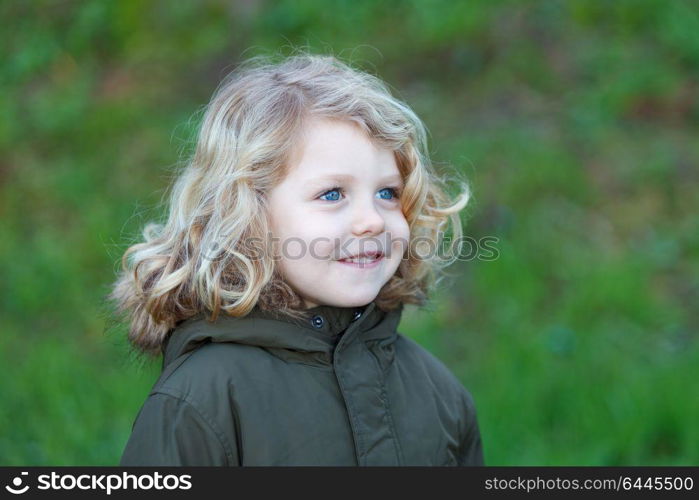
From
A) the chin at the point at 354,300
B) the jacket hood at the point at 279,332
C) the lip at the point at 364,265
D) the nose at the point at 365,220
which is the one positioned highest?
the nose at the point at 365,220

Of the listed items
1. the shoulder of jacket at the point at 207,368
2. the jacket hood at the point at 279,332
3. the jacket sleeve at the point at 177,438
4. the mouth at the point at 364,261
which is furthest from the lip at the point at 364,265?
the jacket sleeve at the point at 177,438

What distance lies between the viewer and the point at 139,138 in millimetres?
5395

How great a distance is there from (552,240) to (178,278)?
3.02m

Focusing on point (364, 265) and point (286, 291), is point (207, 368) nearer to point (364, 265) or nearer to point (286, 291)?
point (286, 291)

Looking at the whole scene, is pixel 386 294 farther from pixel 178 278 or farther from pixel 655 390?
pixel 655 390

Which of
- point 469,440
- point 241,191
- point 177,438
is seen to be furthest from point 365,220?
point 469,440

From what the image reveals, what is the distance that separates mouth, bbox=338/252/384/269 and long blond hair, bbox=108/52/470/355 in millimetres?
162

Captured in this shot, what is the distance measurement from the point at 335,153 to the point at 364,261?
0.83 ft

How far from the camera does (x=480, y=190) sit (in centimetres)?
483

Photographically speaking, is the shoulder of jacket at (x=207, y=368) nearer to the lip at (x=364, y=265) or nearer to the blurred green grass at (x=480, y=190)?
the lip at (x=364, y=265)

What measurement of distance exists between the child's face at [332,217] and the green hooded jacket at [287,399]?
0.10 metres

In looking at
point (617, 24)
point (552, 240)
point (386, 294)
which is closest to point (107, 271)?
point (552, 240)

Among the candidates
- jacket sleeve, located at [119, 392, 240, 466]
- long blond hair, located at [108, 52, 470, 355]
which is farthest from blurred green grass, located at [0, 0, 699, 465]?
jacket sleeve, located at [119, 392, 240, 466]

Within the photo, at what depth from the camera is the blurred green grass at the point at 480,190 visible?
3639 mm
